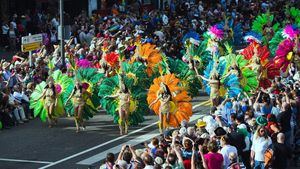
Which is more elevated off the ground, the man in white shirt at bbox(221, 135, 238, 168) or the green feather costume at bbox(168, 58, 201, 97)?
the green feather costume at bbox(168, 58, 201, 97)

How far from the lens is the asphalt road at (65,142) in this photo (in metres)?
18.9

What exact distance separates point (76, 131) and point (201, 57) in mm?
6165

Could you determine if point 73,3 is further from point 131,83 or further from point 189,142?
point 189,142

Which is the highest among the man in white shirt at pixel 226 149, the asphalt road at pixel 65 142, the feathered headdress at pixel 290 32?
the feathered headdress at pixel 290 32

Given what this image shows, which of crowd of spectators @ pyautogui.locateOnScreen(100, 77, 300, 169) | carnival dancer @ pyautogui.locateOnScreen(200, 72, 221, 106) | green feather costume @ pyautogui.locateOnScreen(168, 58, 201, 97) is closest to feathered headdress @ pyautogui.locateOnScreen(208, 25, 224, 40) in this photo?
green feather costume @ pyautogui.locateOnScreen(168, 58, 201, 97)

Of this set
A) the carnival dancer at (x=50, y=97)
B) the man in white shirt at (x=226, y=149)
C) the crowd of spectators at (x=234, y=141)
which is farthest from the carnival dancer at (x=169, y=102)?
the man in white shirt at (x=226, y=149)

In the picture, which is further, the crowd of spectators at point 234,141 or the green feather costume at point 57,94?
the green feather costume at point 57,94

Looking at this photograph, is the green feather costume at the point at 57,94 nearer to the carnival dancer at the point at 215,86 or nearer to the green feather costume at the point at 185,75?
the green feather costume at the point at 185,75

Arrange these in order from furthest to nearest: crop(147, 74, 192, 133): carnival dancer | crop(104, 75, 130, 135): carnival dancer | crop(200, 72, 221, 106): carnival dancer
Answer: crop(200, 72, 221, 106): carnival dancer → crop(104, 75, 130, 135): carnival dancer → crop(147, 74, 192, 133): carnival dancer

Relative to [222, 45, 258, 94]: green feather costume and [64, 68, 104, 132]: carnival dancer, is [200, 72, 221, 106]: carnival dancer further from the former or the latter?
[64, 68, 104, 132]: carnival dancer

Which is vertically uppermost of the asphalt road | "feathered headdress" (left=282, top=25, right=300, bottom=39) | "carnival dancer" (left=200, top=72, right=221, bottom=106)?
"feathered headdress" (left=282, top=25, right=300, bottom=39)

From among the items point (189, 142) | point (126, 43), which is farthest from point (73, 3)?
point (189, 142)

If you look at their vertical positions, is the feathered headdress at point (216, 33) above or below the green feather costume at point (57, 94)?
above

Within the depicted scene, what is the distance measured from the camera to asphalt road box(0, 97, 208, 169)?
744 inches
